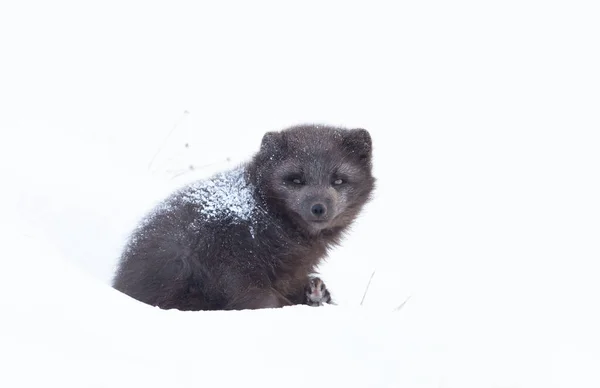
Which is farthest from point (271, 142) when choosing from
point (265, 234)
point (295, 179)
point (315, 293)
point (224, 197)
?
point (315, 293)

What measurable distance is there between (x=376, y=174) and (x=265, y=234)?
20.4 ft

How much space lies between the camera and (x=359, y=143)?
6551mm

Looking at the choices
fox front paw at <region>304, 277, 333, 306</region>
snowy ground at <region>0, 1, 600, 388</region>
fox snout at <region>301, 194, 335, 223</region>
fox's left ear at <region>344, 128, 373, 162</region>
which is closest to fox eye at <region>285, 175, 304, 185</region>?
fox snout at <region>301, 194, 335, 223</region>

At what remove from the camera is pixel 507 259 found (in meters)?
9.34

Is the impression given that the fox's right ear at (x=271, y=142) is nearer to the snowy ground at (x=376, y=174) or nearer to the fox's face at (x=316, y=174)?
the fox's face at (x=316, y=174)

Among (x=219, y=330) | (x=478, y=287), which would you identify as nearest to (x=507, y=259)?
(x=478, y=287)

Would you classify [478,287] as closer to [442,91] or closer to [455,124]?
[455,124]

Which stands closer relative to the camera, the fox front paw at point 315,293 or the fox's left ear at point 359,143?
the fox front paw at point 315,293

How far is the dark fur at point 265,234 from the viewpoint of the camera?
5605 millimetres

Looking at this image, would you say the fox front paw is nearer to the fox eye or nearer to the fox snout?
the fox snout

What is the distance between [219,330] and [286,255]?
231cm

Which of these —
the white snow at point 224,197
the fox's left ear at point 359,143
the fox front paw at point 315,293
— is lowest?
the fox front paw at point 315,293

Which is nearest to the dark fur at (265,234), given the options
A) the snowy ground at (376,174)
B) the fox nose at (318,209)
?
the fox nose at (318,209)

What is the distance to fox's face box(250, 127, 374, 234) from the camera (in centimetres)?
604
